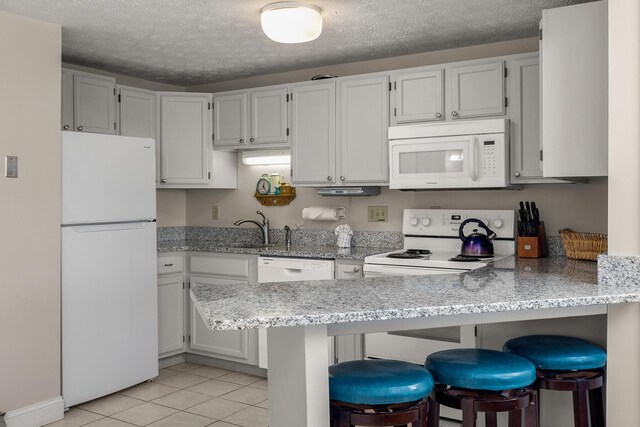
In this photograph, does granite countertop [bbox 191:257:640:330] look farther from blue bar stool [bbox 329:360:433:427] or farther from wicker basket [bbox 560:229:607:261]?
wicker basket [bbox 560:229:607:261]

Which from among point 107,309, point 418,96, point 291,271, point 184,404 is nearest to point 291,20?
point 418,96

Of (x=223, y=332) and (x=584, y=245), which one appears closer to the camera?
(x=584, y=245)

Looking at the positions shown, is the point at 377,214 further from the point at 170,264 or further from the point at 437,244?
the point at 170,264

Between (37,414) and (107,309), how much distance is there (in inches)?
27.8

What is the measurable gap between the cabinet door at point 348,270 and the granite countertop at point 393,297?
125cm

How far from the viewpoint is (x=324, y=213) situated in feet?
14.3

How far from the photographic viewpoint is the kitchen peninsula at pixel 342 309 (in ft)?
5.51

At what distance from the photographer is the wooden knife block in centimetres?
345

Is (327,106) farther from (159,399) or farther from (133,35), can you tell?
(159,399)

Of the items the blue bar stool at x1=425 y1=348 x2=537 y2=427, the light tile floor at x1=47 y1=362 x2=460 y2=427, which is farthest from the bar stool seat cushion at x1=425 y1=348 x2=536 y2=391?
the light tile floor at x1=47 y1=362 x2=460 y2=427

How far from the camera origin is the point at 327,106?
13.4ft

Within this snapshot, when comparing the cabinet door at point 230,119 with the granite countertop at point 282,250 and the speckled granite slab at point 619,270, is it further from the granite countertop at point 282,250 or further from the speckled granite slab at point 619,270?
the speckled granite slab at point 619,270

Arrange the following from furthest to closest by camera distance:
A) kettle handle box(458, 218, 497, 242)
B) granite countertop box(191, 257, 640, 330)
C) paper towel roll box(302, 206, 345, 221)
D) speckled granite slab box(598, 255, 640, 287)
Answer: paper towel roll box(302, 206, 345, 221) < kettle handle box(458, 218, 497, 242) < speckled granite slab box(598, 255, 640, 287) < granite countertop box(191, 257, 640, 330)

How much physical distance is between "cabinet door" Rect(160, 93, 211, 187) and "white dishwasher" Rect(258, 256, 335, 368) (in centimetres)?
100
